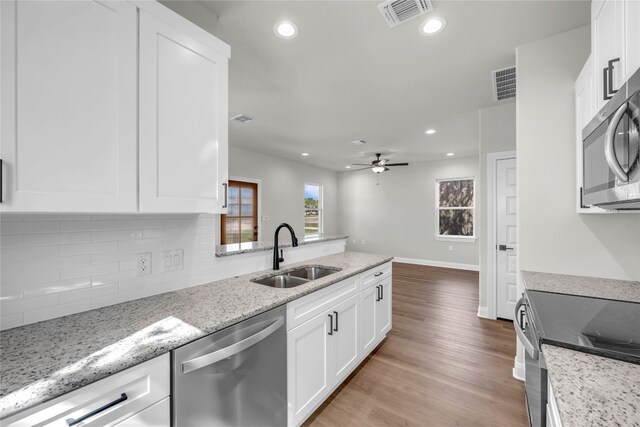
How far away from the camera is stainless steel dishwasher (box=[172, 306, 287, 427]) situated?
40.6 inches

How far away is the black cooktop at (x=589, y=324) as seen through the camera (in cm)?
98

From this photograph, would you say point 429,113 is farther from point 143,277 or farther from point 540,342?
point 143,277

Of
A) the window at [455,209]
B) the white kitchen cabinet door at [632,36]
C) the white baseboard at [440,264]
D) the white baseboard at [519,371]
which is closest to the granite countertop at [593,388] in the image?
the white kitchen cabinet door at [632,36]

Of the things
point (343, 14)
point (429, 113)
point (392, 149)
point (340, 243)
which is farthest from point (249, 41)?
point (392, 149)

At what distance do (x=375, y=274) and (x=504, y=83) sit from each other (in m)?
2.33

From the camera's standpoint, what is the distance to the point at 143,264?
1.47 m

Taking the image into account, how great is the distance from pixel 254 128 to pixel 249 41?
2240 mm

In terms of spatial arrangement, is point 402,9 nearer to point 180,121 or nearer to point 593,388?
point 180,121

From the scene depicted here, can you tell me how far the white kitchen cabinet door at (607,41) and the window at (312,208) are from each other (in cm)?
623

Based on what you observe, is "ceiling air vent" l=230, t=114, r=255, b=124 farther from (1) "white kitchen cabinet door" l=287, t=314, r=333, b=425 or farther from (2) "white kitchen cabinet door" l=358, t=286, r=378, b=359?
(1) "white kitchen cabinet door" l=287, t=314, r=333, b=425

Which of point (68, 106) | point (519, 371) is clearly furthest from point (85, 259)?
point (519, 371)

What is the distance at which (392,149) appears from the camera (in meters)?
5.59

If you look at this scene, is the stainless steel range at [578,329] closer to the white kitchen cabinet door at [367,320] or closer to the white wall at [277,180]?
the white kitchen cabinet door at [367,320]

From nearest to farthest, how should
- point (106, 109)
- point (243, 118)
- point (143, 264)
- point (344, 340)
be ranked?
point (106, 109), point (143, 264), point (344, 340), point (243, 118)
